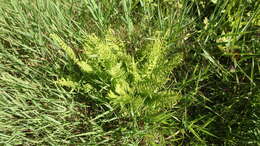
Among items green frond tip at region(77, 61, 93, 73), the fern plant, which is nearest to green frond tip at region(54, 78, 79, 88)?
the fern plant

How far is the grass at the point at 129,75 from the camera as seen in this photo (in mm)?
1201

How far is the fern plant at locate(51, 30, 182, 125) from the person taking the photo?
111 cm

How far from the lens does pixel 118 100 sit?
1095 mm

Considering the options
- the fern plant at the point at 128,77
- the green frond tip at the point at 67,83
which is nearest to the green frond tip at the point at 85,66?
the fern plant at the point at 128,77

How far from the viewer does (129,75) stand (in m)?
1.23

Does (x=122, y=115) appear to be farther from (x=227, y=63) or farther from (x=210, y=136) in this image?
(x=227, y=63)

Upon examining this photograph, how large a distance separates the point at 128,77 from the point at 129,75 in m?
0.01

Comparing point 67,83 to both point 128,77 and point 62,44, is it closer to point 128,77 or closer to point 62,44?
point 62,44

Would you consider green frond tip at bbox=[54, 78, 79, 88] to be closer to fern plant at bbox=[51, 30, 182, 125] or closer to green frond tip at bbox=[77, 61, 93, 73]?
fern plant at bbox=[51, 30, 182, 125]

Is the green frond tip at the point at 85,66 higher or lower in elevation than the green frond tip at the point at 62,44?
lower

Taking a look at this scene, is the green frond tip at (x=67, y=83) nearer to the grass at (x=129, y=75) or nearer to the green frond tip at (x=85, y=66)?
the grass at (x=129, y=75)

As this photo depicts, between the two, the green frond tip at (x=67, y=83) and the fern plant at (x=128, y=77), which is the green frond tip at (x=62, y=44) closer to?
the fern plant at (x=128, y=77)

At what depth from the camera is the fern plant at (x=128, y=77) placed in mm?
1110

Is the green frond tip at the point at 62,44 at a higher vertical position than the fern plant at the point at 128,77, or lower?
higher
